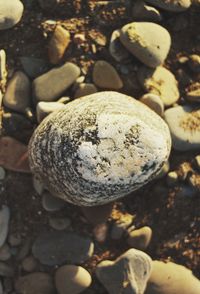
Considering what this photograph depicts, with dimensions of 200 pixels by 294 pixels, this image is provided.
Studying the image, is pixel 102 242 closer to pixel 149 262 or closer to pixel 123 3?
pixel 149 262

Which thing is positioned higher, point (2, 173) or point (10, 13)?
point (10, 13)

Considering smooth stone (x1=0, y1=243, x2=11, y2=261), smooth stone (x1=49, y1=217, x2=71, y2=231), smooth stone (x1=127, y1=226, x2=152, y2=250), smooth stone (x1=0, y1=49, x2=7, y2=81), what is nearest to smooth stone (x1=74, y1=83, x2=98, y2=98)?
smooth stone (x1=0, y1=49, x2=7, y2=81)

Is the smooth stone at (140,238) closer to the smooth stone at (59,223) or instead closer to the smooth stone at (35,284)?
the smooth stone at (59,223)

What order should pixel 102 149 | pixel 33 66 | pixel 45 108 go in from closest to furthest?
1. pixel 102 149
2. pixel 45 108
3. pixel 33 66

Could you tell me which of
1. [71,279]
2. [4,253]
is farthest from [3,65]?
[71,279]

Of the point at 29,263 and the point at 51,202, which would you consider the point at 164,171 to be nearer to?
the point at 51,202

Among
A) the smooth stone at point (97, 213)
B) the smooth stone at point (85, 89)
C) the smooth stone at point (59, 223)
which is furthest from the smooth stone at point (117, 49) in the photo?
the smooth stone at point (59, 223)
